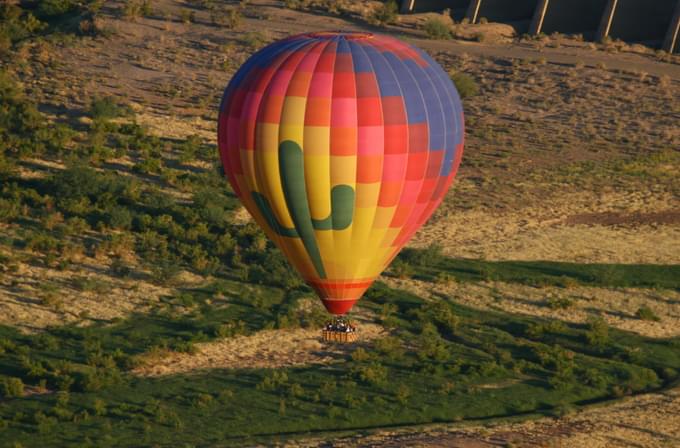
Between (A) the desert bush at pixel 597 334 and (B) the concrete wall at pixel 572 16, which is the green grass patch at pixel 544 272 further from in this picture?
(B) the concrete wall at pixel 572 16

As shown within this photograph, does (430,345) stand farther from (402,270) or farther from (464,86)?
(464,86)

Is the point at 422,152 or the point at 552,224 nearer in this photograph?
the point at 422,152

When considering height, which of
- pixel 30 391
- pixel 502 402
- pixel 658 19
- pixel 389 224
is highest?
pixel 658 19

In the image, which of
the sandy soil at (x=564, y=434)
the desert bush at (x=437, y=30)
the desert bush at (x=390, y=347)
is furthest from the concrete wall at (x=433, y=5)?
the sandy soil at (x=564, y=434)

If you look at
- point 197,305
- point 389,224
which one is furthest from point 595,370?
point 197,305

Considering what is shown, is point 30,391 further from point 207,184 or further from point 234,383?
point 207,184

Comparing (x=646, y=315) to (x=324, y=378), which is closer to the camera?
(x=324, y=378)

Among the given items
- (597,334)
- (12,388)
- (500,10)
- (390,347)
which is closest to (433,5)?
(500,10)

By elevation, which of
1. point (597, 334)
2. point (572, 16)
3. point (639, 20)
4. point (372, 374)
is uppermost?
point (639, 20)
